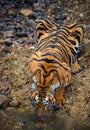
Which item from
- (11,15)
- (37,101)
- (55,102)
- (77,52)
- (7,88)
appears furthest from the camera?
(11,15)

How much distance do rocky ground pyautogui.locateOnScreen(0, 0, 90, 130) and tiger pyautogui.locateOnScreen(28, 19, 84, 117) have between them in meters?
0.25

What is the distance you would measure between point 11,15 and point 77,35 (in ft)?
7.26

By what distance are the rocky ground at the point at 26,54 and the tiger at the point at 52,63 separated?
25 cm

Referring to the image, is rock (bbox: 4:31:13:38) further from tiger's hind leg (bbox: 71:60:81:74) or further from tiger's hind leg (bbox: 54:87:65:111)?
tiger's hind leg (bbox: 54:87:65:111)

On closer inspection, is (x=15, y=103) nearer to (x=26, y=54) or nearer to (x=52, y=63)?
(x=52, y=63)

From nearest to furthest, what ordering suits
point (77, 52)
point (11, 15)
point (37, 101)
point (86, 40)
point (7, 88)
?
1. point (37, 101)
2. point (7, 88)
3. point (77, 52)
4. point (86, 40)
5. point (11, 15)

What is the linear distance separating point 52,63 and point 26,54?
4.94 ft

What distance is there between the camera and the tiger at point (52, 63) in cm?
659

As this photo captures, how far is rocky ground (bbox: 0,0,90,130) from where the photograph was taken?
23.1ft

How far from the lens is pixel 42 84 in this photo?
657 centimetres

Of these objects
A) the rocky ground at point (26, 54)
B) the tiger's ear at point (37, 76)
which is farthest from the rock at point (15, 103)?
the tiger's ear at point (37, 76)

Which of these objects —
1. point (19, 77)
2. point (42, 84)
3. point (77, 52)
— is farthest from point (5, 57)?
point (42, 84)

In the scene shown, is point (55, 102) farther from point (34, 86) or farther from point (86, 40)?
point (86, 40)

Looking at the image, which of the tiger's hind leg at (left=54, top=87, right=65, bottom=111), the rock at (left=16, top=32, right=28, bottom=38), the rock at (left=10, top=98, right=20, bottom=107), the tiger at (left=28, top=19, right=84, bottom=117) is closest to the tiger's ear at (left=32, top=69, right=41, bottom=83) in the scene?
the tiger at (left=28, top=19, right=84, bottom=117)
